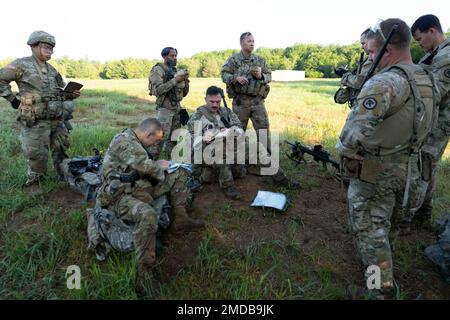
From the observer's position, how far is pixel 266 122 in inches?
231

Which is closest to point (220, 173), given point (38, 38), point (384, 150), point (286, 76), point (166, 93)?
point (166, 93)

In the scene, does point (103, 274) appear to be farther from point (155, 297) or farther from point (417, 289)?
point (417, 289)

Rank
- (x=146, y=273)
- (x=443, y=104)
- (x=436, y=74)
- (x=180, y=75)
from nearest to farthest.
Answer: (x=146, y=273) → (x=436, y=74) → (x=443, y=104) → (x=180, y=75)

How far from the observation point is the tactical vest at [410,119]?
2523 mm

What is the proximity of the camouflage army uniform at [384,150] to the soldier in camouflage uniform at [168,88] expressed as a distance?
3.79 metres

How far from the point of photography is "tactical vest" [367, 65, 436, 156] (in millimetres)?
2523

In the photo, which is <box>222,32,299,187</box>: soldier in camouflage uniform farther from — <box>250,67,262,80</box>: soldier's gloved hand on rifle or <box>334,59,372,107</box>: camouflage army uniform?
<box>334,59,372,107</box>: camouflage army uniform

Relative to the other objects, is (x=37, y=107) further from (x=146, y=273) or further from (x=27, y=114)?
(x=146, y=273)

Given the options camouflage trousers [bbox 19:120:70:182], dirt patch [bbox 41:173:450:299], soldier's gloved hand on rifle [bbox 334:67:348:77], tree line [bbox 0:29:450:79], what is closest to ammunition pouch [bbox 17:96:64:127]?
camouflage trousers [bbox 19:120:70:182]

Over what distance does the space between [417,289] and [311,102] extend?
556 inches

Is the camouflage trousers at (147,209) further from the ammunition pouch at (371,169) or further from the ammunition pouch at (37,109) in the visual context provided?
the ammunition pouch at (37,109)

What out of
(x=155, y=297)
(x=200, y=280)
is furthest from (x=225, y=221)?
(x=155, y=297)

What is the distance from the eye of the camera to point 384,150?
2656mm

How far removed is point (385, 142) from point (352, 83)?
1725 mm
